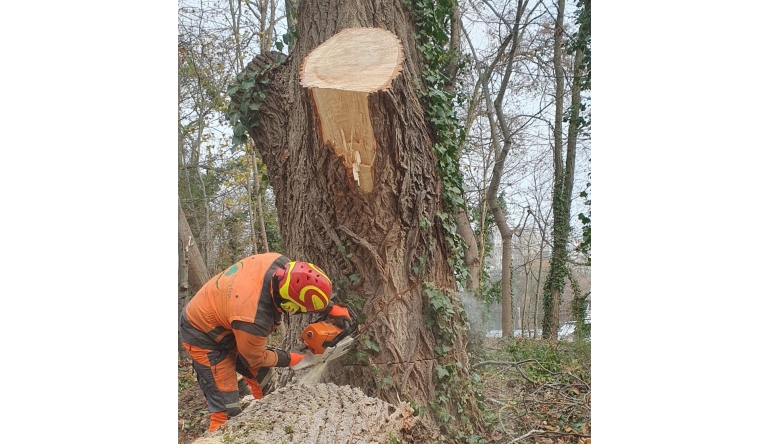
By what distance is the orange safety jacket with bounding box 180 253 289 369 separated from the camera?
260 cm

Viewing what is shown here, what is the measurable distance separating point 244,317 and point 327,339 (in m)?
0.43

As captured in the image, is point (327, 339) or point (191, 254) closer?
point (327, 339)

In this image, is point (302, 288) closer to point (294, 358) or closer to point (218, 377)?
point (294, 358)

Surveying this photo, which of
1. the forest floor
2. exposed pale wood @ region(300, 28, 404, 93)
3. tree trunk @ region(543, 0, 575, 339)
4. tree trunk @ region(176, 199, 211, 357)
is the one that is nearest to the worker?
the forest floor

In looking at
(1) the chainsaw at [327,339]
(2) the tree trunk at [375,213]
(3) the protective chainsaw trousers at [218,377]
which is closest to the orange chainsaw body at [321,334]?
(1) the chainsaw at [327,339]

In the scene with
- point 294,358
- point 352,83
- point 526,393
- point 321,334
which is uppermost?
point 352,83

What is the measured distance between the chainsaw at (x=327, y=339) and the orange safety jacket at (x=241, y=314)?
4.8 inches

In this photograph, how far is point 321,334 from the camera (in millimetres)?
2781

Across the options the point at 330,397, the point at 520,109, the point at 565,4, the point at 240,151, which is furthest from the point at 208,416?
the point at 565,4

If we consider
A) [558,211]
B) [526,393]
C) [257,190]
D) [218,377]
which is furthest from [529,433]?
[257,190]

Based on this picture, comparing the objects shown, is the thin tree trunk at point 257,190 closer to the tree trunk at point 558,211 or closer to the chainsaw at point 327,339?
the chainsaw at point 327,339

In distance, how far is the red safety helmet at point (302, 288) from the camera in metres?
2.57

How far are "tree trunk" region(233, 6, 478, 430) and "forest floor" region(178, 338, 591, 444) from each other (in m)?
0.37

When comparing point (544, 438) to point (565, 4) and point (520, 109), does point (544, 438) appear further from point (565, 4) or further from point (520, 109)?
point (565, 4)
